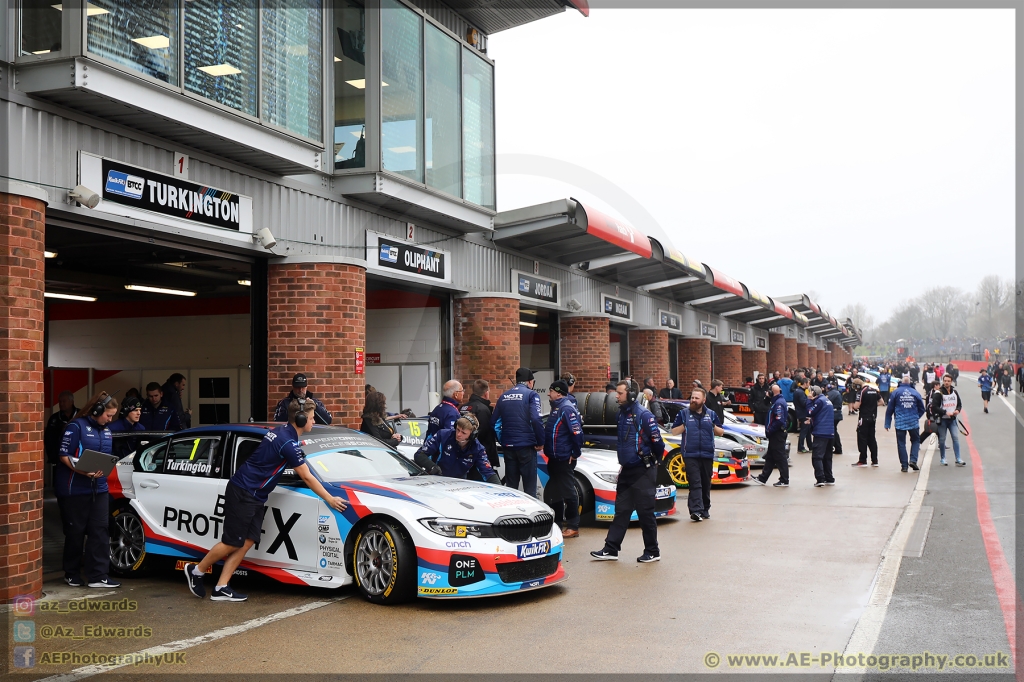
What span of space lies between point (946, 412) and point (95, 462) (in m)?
15.7

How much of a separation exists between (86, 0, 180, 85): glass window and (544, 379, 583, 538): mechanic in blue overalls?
529cm

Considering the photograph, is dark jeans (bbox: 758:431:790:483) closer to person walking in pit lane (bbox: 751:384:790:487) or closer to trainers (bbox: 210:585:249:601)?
person walking in pit lane (bbox: 751:384:790:487)

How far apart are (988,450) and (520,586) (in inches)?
685

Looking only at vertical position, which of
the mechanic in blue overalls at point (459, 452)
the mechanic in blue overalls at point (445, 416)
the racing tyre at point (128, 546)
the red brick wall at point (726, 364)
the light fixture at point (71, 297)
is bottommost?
the racing tyre at point (128, 546)

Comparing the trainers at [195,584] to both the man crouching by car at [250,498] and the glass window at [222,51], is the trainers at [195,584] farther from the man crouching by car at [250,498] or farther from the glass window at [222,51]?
the glass window at [222,51]

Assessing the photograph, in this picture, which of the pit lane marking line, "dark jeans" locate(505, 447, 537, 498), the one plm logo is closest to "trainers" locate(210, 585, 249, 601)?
the pit lane marking line

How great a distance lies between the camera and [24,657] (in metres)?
5.68

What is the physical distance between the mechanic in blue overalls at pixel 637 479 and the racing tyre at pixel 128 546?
13.8ft

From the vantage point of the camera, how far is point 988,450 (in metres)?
20.8

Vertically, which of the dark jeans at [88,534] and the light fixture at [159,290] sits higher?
the light fixture at [159,290]

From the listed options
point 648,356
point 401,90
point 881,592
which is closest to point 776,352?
point 648,356

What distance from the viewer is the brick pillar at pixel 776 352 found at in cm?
4856

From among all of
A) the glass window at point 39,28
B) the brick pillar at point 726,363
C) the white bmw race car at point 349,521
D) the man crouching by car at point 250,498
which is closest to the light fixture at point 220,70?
the glass window at point 39,28

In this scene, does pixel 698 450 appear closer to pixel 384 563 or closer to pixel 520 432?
pixel 520 432
